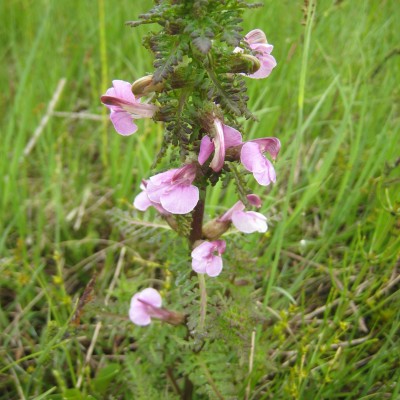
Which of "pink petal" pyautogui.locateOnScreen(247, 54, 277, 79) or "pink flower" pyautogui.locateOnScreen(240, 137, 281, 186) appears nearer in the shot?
"pink flower" pyautogui.locateOnScreen(240, 137, 281, 186)

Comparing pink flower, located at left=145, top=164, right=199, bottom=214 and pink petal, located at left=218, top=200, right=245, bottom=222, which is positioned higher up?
pink flower, located at left=145, top=164, right=199, bottom=214

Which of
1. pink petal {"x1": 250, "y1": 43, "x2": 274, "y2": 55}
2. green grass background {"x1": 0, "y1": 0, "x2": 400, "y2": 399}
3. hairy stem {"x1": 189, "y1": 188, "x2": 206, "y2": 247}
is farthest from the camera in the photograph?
green grass background {"x1": 0, "y1": 0, "x2": 400, "y2": 399}

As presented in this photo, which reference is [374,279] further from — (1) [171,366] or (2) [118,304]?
(2) [118,304]

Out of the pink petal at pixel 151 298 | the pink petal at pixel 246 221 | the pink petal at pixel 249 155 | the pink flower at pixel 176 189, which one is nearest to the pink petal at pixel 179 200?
the pink flower at pixel 176 189

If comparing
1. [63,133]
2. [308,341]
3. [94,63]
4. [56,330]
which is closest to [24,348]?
[56,330]

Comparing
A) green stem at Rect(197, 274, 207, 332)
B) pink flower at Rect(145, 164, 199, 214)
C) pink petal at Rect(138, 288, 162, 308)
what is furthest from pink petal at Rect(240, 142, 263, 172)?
pink petal at Rect(138, 288, 162, 308)

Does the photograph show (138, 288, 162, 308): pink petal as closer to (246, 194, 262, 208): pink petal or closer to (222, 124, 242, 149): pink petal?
(246, 194, 262, 208): pink petal
